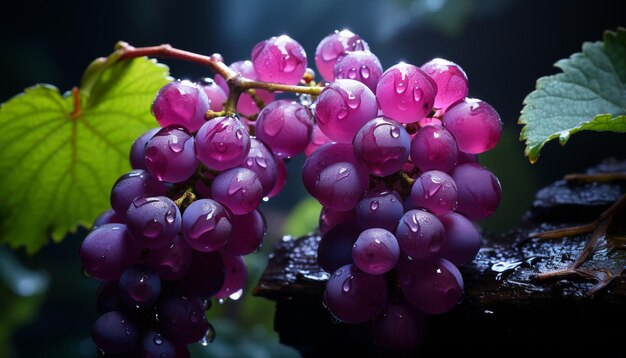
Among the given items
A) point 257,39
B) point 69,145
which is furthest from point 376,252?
point 257,39

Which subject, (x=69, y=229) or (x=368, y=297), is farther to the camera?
(x=69, y=229)

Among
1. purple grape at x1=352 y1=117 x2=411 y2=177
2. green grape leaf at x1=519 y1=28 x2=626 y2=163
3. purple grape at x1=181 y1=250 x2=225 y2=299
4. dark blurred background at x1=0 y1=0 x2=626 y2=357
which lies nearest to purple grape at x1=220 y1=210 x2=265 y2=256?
purple grape at x1=181 y1=250 x2=225 y2=299

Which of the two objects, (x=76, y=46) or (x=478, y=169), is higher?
(x=478, y=169)

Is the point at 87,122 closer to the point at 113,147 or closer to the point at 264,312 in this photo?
the point at 113,147

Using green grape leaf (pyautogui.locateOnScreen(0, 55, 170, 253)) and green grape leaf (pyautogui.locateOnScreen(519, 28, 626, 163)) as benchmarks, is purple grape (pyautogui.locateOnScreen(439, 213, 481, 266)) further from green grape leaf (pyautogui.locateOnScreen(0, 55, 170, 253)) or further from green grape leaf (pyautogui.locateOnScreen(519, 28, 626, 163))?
green grape leaf (pyautogui.locateOnScreen(0, 55, 170, 253))

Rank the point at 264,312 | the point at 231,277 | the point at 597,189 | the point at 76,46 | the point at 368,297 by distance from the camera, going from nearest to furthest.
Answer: the point at 368,297 → the point at 231,277 → the point at 597,189 → the point at 264,312 → the point at 76,46

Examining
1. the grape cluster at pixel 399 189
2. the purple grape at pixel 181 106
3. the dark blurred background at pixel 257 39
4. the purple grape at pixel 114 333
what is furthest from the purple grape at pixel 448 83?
the dark blurred background at pixel 257 39

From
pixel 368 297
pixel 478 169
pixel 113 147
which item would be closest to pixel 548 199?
→ pixel 478 169
